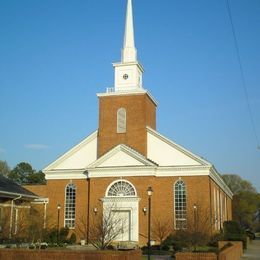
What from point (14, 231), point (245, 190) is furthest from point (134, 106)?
point (245, 190)

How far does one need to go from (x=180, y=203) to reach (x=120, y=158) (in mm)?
6754

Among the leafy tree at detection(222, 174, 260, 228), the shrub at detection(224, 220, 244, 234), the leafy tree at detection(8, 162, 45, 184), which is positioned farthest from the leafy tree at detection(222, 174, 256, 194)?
the shrub at detection(224, 220, 244, 234)

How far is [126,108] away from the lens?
140 feet

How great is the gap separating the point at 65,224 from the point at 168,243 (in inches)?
448

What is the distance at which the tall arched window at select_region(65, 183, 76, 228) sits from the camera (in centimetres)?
4200

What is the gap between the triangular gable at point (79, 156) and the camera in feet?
141

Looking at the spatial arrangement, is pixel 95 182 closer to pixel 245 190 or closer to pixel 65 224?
pixel 65 224

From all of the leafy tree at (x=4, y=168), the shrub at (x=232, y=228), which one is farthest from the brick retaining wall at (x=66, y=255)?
the leafy tree at (x=4, y=168)

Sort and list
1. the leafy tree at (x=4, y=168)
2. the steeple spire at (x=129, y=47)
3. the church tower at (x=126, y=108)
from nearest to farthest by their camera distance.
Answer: the church tower at (x=126, y=108), the steeple spire at (x=129, y=47), the leafy tree at (x=4, y=168)

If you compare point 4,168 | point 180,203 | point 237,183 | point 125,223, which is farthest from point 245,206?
point 125,223

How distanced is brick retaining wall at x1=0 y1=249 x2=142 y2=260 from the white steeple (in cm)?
2622

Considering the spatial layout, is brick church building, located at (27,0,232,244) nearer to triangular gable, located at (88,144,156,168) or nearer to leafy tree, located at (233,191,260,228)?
triangular gable, located at (88,144,156,168)

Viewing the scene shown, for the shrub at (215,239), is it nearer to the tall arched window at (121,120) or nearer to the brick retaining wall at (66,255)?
the tall arched window at (121,120)

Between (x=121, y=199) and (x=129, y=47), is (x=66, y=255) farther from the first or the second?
(x=129, y=47)
